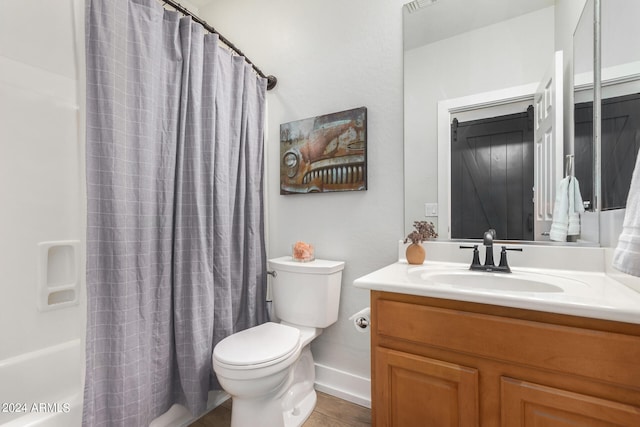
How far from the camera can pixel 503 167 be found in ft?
4.50

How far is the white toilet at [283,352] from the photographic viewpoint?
1.21m

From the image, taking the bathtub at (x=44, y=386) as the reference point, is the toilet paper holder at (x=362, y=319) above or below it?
above

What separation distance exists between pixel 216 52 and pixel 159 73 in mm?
366

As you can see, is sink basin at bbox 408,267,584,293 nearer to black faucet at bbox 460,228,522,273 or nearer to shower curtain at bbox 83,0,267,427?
black faucet at bbox 460,228,522,273

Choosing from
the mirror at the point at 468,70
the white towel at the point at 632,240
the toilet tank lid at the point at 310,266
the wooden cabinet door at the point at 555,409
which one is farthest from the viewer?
the toilet tank lid at the point at 310,266

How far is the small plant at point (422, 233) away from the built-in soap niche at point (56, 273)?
1802mm

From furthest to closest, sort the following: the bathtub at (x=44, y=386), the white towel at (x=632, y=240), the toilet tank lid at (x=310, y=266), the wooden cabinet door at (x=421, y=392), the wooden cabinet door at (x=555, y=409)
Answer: the toilet tank lid at (x=310, y=266)
the bathtub at (x=44, y=386)
the wooden cabinet door at (x=421, y=392)
the wooden cabinet door at (x=555, y=409)
the white towel at (x=632, y=240)

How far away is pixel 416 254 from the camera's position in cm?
142

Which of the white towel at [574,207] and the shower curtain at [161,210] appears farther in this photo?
the white towel at [574,207]

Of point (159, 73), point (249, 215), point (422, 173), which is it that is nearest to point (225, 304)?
point (249, 215)

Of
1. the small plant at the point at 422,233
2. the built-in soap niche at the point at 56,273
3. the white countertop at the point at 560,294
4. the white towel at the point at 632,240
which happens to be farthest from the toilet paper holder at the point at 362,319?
the built-in soap niche at the point at 56,273

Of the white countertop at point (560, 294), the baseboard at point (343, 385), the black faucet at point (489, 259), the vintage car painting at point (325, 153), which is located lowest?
the baseboard at point (343, 385)

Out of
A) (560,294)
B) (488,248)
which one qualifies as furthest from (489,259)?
(560,294)

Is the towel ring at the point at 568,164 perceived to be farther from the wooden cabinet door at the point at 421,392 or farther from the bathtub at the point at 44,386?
the bathtub at the point at 44,386
